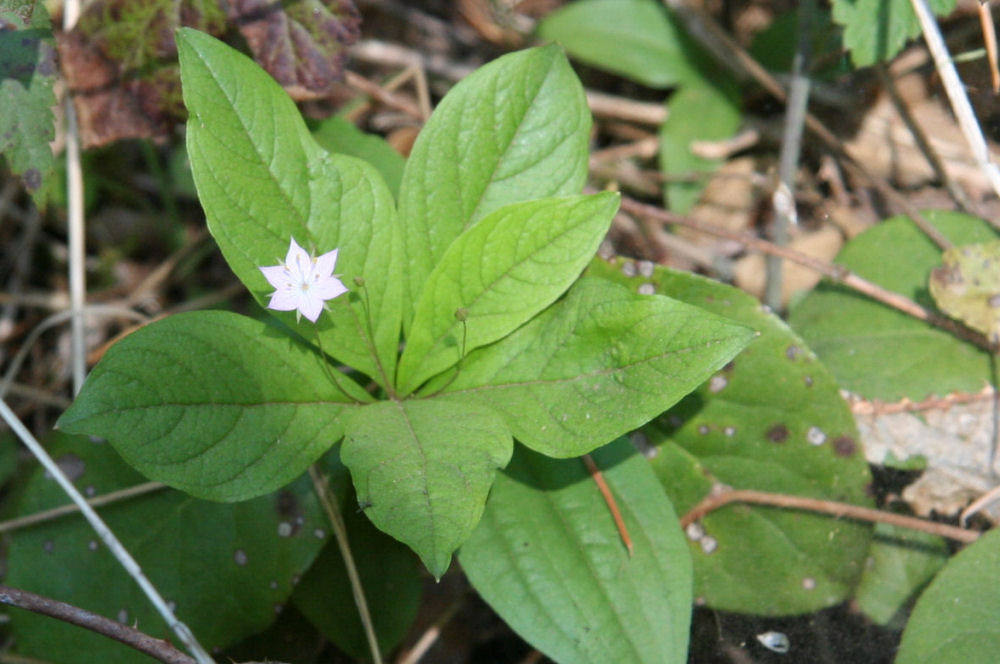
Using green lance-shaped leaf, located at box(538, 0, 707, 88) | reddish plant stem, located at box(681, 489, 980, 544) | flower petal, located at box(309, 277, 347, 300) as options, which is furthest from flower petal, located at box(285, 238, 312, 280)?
green lance-shaped leaf, located at box(538, 0, 707, 88)

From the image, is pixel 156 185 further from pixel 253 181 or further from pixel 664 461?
pixel 664 461

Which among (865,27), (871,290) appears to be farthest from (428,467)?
(865,27)

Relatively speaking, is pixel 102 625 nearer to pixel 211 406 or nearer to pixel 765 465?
pixel 211 406

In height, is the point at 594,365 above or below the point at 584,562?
above

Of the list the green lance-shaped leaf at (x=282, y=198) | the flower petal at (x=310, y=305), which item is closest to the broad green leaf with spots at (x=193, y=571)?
the green lance-shaped leaf at (x=282, y=198)

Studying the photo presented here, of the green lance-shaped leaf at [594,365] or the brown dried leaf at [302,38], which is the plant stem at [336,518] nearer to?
the green lance-shaped leaf at [594,365]

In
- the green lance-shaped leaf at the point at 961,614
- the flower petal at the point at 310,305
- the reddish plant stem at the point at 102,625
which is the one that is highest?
the flower petal at the point at 310,305

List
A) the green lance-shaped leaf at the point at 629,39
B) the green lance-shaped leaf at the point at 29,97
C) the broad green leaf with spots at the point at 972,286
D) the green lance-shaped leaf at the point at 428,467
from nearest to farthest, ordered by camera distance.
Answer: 1. the green lance-shaped leaf at the point at 428,467
2. the green lance-shaped leaf at the point at 29,97
3. the broad green leaf with spots at the point at 972,286
4. the green lance-shaped leaf at the point at 629,39
